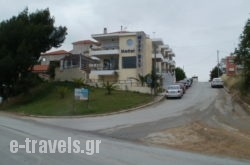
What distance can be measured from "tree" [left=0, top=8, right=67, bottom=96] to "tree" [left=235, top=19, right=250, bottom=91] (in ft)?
83.7

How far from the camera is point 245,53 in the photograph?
126 ft

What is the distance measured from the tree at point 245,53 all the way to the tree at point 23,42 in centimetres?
2550

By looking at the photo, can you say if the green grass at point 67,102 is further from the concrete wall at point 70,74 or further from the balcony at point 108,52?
the balcony at point 108,52

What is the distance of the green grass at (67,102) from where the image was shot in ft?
121

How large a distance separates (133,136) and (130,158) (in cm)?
784

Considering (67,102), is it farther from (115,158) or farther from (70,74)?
(115,158)

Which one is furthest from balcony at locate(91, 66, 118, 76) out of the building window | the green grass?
the green grass

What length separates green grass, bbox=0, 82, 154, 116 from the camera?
3691cm

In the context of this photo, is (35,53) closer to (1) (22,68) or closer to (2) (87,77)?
(1) (22,68)

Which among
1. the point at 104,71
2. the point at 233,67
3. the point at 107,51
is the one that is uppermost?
the point at 107,51

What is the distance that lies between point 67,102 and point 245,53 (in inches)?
724

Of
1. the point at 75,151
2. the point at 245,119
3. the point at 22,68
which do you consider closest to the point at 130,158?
the point at 75,151

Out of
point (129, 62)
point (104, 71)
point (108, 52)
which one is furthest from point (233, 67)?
point (104, 71)

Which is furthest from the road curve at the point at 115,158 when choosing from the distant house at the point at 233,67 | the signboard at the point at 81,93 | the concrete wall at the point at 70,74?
the concrete wall at the point at 70,74
